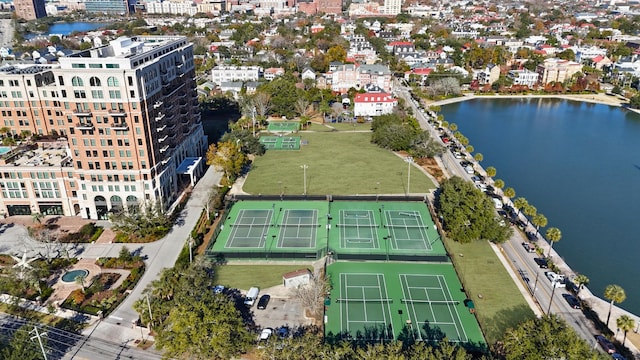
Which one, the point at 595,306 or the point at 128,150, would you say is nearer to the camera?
the point at 595,306

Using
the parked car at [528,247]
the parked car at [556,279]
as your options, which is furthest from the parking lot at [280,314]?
the parked car at [528,247]

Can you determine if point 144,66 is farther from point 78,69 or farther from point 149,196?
point 149,196

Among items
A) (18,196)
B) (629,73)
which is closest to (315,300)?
(18,196)

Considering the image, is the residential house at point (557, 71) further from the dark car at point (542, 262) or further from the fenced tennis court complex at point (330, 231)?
the dark car at point (542, 262)

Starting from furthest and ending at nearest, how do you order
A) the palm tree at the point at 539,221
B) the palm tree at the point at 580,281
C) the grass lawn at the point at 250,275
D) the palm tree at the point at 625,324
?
the palm tree at the point at 539,221 → the grass lawn at the point at 250,275 → the palm tree at the point at 580,281 → the palm tree at the point at 625,324

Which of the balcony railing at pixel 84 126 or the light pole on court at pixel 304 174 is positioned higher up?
the balcony railing at pixel 84 126

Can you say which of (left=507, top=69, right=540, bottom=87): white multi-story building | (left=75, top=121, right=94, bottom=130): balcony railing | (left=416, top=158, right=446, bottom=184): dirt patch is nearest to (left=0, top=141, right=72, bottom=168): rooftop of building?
(left=75, top=121, right=94, bottom=130): balcony railing

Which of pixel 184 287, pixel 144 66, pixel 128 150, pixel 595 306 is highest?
pixel 144 66
